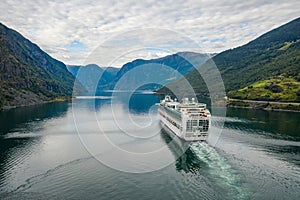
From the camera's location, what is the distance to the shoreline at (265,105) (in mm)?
137750

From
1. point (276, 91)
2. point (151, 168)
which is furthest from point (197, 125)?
point (276, 91)

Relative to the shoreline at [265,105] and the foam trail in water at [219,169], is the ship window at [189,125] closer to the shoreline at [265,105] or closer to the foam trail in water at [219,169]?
the foam trail in water at [219,169]

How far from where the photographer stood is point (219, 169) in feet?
157

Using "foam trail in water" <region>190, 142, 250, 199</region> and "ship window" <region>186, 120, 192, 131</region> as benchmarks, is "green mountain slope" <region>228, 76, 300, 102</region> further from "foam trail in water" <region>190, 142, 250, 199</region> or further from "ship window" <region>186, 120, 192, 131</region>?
"foam trail in water" <region>190, 142, 250, 199</region>

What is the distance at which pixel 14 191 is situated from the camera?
129ft

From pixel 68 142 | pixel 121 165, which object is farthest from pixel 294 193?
pixel 68 142

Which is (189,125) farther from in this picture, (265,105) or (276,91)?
(276,91)

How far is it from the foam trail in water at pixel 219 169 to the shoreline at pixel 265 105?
315ft

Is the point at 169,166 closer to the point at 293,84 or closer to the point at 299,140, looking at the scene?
the point at 299,140

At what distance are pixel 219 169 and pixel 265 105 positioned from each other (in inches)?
4743

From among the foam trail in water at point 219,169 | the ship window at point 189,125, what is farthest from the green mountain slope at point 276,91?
the foam trail in water at point 219,169

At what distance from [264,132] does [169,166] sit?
49828 mm

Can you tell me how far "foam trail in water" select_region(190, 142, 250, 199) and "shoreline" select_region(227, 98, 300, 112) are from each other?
315 feet

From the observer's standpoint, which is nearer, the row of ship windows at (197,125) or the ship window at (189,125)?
the ship window at (189,125)
